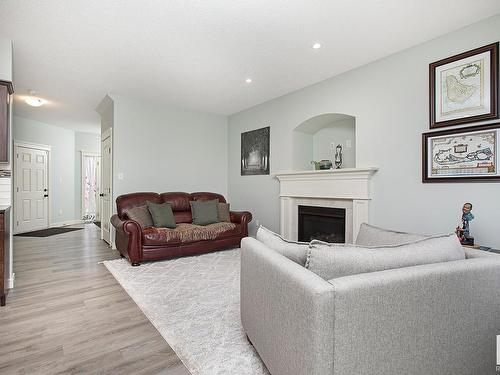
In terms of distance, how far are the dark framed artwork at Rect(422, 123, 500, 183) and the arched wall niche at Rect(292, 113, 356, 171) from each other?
4.11 feet

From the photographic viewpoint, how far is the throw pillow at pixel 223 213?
4655 mm

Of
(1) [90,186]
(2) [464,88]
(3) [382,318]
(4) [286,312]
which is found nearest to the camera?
(3) [382,318]

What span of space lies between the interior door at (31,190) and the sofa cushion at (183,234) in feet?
13.9

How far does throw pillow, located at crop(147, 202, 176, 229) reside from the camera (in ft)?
13.2

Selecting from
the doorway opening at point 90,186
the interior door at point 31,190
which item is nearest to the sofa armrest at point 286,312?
the interior door at point 31,190

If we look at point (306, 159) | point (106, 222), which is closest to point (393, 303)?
point (306, 159)

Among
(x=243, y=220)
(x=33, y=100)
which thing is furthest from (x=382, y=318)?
(x=33, y=100)

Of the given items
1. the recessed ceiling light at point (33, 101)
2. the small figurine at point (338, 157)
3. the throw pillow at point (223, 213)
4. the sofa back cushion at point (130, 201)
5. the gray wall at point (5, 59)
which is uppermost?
the recessed ceiling light at point (33, 101)

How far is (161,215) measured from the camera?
4.07 metres

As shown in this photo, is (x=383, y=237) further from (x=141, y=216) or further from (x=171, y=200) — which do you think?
(x=171, y=200)

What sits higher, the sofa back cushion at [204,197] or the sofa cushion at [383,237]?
the sofa back cushion at [204,197]

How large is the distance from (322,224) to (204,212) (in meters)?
1.88

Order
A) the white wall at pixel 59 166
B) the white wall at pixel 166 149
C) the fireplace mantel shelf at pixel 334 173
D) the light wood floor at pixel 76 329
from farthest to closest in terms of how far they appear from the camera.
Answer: the white wall at pixel 59 166, the white wall at pixel 166 149, the fireplace mantel shelf at pixel 334 173, the light wood floor at pixel 76 329

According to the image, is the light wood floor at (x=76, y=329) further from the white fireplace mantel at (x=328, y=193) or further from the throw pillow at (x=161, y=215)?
the white fireplace mantel at (x=328, y=193)
